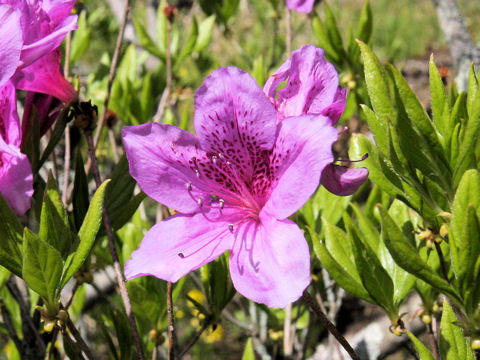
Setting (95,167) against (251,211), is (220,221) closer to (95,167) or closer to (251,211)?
(251,211)

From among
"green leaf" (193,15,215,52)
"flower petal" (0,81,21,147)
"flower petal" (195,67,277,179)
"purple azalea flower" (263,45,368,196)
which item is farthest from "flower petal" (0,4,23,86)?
"green leaf" (193,15,215,52)

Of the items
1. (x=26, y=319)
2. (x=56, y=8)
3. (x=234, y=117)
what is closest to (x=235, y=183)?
(x=234, y=117)

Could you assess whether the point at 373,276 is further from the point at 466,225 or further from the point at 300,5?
the point at 300,5

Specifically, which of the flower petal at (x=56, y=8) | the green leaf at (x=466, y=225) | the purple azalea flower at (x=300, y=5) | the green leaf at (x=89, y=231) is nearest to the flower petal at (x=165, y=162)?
the green leaf at (x=89, y=231)

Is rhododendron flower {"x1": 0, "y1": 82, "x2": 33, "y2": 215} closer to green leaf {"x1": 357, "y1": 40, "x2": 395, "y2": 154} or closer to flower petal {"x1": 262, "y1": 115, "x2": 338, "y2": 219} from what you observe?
flower petal {"x1": 262, "y1": 115, "x2": 338, "y2": 219}

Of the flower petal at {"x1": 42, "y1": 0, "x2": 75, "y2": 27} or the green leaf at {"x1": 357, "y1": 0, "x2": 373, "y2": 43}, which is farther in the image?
the green leaf at {"x1": 357, "y1": 0, "x2": 373, "y2": 43}

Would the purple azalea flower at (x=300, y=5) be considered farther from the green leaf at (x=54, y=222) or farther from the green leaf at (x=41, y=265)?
the green leaf at (x=41, y=265)
